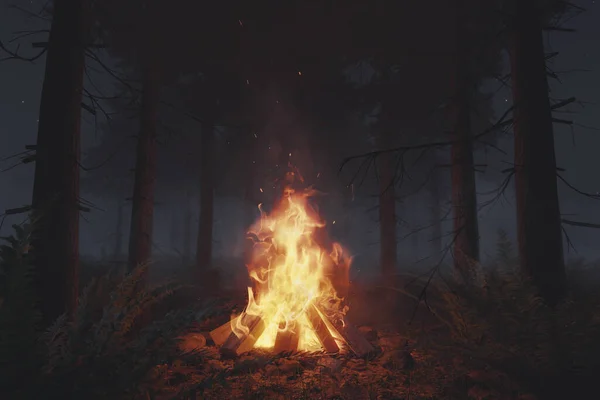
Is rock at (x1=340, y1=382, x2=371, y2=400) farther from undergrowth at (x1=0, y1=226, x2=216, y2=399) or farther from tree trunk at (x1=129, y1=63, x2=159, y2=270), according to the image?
tree trunk at (x1=129, y1=63, x2=159, y2=270)

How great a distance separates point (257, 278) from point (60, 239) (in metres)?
3.58

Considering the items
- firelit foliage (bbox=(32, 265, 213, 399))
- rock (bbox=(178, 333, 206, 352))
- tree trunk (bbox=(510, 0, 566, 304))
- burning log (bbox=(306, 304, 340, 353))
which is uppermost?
tree trunk (bbox=(510, 0, 566, 304))

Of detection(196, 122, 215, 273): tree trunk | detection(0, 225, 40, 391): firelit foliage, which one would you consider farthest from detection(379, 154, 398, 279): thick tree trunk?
detection(0, 225, 40, 391): firelit foliage

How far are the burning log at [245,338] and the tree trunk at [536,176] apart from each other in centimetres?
445

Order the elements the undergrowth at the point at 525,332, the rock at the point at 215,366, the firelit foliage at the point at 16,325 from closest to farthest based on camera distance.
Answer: the firelit foliage at the point at 16,325 → the undergrowth at the point at 525,332 → the rock at the point at 215,366

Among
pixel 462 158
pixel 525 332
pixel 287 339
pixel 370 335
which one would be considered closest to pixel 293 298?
pixel 287 339

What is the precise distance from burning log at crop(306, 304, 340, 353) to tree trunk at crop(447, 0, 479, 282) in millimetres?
3913

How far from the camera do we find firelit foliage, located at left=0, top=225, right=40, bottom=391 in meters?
2.82

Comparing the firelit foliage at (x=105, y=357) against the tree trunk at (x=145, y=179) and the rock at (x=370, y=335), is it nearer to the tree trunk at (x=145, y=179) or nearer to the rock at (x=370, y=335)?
the rock at (x=370, y=335)

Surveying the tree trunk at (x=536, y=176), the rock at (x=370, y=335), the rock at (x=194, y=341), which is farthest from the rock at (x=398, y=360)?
the rock at (x=194, y=341)

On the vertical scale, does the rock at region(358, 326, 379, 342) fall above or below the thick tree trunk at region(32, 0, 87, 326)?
below

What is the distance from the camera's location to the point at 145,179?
9.20 meters

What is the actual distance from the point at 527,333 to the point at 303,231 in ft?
15.9

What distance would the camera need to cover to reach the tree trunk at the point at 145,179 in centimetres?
909
